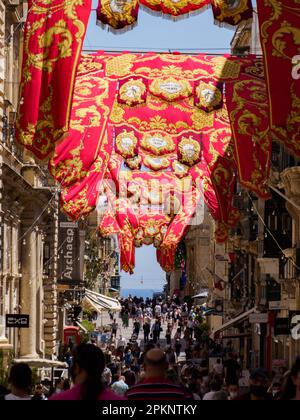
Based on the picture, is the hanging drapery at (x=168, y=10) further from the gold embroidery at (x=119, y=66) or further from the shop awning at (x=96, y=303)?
the shop awning at (x=96, y=303)

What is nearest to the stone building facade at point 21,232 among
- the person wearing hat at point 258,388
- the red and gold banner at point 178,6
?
the red and gold banner at point 178,6

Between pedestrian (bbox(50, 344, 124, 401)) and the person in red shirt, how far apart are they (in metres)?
0.74

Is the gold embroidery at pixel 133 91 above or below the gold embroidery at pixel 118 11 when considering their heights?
below

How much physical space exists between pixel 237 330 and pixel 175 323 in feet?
71.0

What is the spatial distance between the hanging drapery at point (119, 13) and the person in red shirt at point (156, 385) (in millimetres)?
11721

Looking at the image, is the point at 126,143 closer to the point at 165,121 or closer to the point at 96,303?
the point at 165,121

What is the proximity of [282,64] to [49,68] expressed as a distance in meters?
3.77

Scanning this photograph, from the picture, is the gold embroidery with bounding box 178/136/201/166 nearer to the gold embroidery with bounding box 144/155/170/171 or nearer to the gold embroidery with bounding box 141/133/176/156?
the gold embroidery with bounding box 141/133/176/156

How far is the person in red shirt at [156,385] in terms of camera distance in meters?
9.92

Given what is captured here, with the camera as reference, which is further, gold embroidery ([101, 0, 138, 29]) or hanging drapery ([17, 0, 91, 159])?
gold embroidery ([101, 0, 138, 29])

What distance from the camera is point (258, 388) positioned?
10914mm

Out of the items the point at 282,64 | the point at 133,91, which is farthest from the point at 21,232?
the point at 282,64

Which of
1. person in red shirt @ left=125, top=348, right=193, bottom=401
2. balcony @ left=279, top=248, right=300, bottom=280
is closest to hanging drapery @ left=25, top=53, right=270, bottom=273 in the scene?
balcony @ left=279, top=248, right=300, bottom=280

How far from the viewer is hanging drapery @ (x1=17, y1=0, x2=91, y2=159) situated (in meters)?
20.1
